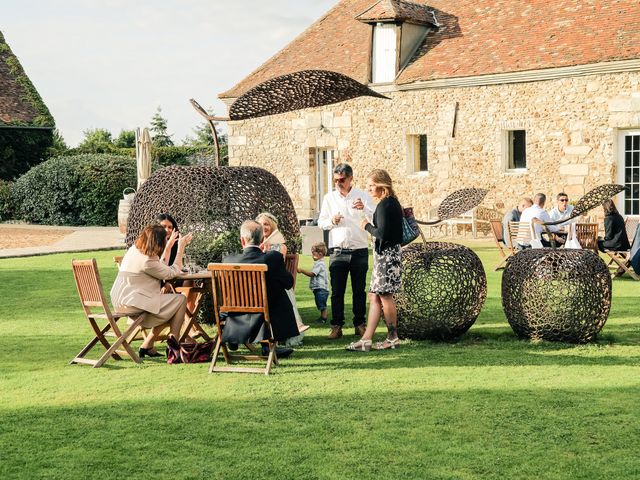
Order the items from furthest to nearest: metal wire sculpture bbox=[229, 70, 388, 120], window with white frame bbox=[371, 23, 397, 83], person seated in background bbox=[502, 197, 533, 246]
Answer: window with white frame bbox=[371, 23, 397, 83] → person seated in background bbox=[502, 197, 533, 246] → metal wire sculpture bbox=[229, 70, 388, 120]

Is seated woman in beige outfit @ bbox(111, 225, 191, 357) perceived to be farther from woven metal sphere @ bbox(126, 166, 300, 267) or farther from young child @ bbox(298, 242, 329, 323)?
young child @ bbox(298, 242, 329, 323)

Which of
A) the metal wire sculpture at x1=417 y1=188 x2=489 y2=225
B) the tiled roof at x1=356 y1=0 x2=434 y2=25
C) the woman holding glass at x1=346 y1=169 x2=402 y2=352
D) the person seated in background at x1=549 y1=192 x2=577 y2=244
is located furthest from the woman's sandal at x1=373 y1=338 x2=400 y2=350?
the tiled roof at x1=356 y1=0 x2=434 y2=25

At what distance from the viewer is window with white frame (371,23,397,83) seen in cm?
2408

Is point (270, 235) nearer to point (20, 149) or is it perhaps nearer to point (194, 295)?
point (194, 295)

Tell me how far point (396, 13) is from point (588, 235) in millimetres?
11587

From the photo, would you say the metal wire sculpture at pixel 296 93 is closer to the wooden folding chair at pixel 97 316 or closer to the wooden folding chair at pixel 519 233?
the wooden folding chair at pixel 97 316

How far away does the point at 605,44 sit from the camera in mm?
20281

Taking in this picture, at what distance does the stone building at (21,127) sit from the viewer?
30969 mm

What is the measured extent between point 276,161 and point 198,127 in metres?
25.9

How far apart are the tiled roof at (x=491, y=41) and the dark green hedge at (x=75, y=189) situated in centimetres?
440

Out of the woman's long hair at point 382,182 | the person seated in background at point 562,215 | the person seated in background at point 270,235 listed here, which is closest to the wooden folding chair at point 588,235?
the person seated in background at point 562,215

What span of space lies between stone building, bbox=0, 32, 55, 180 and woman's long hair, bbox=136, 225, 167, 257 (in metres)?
24.3

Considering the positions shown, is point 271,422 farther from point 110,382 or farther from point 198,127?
point 198,127

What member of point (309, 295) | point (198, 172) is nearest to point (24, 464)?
point (198, 172)
